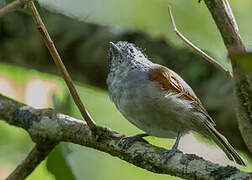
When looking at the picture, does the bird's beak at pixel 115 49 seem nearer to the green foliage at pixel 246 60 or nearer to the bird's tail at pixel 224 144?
the bird's tail at pixel 224 144

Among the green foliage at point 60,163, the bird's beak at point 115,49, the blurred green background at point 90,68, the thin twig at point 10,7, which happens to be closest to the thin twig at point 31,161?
the green foliage at point 60,163

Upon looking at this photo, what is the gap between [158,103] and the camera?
3.46 metres

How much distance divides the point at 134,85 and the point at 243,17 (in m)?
3.29

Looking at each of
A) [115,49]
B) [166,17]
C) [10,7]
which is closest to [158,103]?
[115,49]

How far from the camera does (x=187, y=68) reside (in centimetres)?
502

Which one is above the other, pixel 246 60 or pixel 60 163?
pixel 246 60

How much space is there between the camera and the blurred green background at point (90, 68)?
15.7ft

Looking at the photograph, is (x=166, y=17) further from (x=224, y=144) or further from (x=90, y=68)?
(x=224, y=144)

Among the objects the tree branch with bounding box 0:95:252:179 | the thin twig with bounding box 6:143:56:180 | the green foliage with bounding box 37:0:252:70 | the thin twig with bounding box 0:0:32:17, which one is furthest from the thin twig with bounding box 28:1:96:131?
the green foliage with bounding box 37:0:252:70

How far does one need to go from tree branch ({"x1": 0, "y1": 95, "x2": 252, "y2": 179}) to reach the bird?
318mm

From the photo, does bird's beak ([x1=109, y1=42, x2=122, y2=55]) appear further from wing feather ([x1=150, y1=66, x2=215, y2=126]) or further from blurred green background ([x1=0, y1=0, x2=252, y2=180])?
blurred green background ([x1=0, y1=0, x2=252, y2=180])

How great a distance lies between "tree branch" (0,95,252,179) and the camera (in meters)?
2.49

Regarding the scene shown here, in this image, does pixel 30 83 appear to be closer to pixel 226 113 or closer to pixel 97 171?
pixel 97 171

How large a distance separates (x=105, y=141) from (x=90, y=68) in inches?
84.1
